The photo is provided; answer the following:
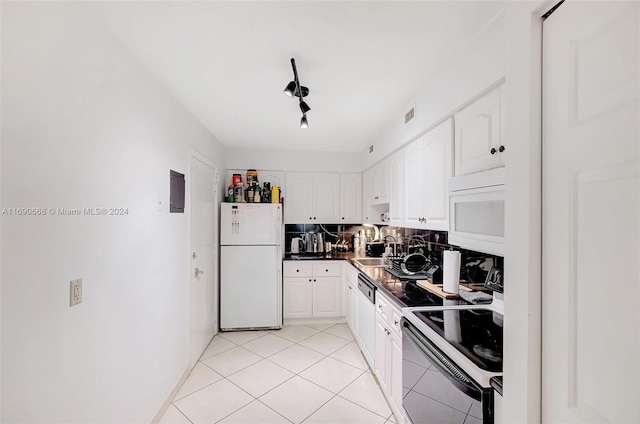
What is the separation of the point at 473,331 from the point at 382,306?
37.2 inches

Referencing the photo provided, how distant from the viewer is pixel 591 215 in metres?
0.65

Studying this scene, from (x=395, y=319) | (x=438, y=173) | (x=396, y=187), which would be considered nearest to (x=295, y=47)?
(x=438, y=173)

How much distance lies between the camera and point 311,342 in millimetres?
3365

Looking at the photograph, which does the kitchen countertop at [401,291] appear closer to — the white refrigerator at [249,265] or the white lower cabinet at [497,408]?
the white lower cabinet at [497,408]

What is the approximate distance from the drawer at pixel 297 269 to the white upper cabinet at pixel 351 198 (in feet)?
2.91

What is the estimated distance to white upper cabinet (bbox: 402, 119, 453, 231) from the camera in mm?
1966

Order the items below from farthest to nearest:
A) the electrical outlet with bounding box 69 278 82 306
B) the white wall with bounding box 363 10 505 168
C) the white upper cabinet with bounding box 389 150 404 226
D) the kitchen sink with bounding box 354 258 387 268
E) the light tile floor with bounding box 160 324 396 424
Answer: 1. the kitchen sink with bounding box 354 258 387 268
2. the white upper cabinet with bounding box 389 150 404 226
3. the light tile floor with bounding box 160 324 396 424
4. the white wall with bounding box 363 10 505 168
5. the electrical outlet with bounding box 69 278 82 306

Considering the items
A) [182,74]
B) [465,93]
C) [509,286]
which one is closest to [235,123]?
[182,74]

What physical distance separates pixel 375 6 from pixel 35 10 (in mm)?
1328

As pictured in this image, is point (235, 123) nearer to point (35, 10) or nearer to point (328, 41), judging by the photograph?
point (328, 41)

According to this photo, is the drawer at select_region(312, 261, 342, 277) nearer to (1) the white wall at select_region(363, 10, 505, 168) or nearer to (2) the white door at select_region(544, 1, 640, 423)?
(1) the white wall at select_region(363, 10, 505, 168)

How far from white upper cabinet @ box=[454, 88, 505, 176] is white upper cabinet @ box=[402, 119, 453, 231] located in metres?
0.11

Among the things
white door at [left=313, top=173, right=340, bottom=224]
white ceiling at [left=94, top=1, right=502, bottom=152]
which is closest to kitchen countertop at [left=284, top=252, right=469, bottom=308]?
white door at [left=313, top=173, right=340, bottom=224]

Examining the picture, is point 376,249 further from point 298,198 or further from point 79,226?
point 79,226
